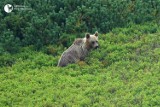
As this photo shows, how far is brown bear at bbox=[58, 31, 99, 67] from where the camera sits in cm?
1787

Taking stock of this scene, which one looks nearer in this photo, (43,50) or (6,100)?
(6,100)

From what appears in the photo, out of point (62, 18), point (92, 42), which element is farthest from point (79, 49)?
point (62, 18)

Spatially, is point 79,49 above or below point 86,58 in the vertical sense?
above

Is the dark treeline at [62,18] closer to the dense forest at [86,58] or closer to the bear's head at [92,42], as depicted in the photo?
the dense forest at [86,58]

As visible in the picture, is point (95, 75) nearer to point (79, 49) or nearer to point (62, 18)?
point (79, 49)

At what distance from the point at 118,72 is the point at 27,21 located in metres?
6.04

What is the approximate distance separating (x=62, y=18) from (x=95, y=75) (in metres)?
5.25

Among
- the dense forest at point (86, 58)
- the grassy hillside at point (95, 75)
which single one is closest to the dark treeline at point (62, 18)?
the dense forest at point (86, 58)

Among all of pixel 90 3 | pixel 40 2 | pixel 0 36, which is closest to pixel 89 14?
pixel 90 3

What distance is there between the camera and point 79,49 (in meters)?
18.5

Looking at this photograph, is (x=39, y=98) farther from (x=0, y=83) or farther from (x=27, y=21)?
(x=27, y=21)

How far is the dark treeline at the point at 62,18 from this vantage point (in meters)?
20.1

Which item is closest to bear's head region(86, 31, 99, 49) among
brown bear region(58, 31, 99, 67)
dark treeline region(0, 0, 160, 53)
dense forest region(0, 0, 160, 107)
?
brown bear region(58, 31, 99, 67)

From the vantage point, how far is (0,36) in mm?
19891
